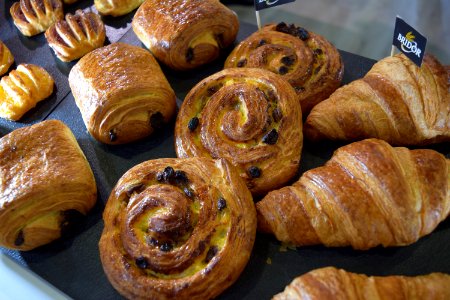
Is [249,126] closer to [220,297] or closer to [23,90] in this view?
[220,297]

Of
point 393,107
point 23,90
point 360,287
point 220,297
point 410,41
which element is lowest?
point 220,297

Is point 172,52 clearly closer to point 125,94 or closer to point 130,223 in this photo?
point 125,94

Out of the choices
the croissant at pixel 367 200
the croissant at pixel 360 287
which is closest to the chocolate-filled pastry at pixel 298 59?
the croissant at pixel 367 200

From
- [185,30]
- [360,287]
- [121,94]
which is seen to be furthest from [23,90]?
[360,287]

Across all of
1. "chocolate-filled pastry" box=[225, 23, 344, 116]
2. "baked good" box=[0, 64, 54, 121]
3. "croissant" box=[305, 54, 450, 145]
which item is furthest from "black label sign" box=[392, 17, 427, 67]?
"baked good" box=[0, 64, 54, 121]

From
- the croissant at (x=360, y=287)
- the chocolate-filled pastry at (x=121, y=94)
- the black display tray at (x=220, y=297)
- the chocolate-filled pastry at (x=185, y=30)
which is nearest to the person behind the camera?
the croissant at (x=360, y=287)

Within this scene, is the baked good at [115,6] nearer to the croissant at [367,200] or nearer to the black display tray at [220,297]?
the black display tray at [220,297]
